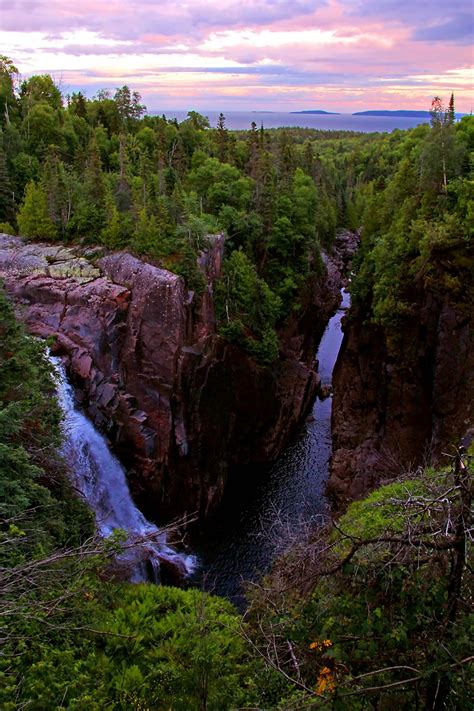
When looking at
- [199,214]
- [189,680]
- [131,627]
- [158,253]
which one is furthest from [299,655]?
[199,214]

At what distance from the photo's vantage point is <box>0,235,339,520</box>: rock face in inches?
953

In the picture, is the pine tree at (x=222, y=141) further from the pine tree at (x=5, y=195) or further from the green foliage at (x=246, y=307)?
the pine tree at (x=5, y=195)

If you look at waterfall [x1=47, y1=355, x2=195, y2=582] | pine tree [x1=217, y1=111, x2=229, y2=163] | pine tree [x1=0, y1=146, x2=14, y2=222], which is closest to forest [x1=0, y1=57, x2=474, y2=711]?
pine tree [x1=0, y1=146, x2=14, y2=222]

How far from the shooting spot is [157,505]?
977 inches

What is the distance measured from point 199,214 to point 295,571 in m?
28.2

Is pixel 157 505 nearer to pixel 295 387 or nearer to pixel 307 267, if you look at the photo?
pixel 295 387

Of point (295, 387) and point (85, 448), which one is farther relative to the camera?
point (295, 387)

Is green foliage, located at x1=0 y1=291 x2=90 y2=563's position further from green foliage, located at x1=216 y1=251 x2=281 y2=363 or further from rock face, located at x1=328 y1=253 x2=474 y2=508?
green foliage, located at x1=216 y1=251 x2=281 y2=363

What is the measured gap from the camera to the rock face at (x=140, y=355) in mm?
24219

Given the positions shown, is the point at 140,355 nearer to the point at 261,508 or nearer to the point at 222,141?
the point at 261,508

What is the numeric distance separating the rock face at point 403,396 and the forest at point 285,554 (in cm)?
92

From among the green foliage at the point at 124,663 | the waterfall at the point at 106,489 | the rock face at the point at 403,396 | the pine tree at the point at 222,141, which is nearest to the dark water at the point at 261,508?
the waterfall at the point at 106,489

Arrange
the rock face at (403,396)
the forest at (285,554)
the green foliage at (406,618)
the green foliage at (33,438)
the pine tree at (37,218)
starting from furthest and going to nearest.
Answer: the pine tree at (37,218)
the rock face at (403,396)
the green foliage at (33,438)
the forest at (285,554)
the green foliage at (406,618)

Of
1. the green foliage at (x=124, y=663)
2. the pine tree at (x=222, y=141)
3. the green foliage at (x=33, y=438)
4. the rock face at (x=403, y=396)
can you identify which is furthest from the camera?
the pine tree at (x=222, y=141)
